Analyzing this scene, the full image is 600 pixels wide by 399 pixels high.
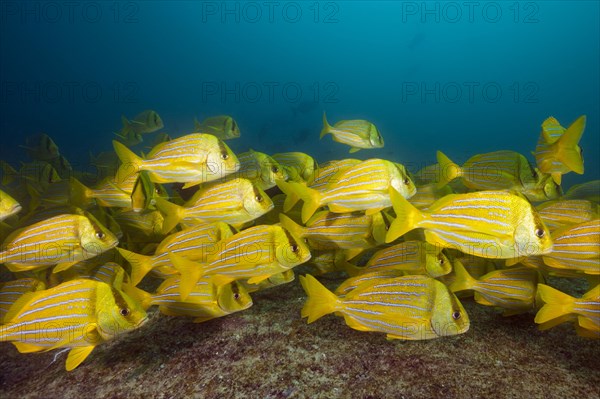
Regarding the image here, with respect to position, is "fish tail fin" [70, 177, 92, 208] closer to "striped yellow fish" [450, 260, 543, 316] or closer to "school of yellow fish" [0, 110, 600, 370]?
"school of yellow fish" [0, 110, 600, 370]

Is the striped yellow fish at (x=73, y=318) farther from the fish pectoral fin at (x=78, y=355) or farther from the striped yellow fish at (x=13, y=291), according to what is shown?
the striped yellow fish at (x=13, y=291)

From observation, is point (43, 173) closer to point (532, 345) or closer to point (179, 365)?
point (179, 365)

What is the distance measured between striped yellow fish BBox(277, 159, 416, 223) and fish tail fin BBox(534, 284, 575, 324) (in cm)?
140

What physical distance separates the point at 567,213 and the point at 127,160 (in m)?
4.78

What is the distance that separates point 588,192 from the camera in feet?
16.8

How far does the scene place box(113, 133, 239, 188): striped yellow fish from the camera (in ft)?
11.1

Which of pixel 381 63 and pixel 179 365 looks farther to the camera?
pixel 381 63

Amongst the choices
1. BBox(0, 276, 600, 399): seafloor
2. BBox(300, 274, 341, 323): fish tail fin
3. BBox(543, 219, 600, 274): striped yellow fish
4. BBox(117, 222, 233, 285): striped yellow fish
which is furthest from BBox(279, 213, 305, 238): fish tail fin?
BBox(543, 219, 600, 274): striped yellow fish

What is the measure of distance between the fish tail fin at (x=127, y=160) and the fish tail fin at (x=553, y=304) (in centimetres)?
381

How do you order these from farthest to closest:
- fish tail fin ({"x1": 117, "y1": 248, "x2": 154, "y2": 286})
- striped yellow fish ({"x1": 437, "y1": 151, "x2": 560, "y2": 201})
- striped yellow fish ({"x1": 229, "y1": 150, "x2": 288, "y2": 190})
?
1. striped yellow fish ({"x1": 229, "y1": 150, "x2": 288, "y2": 190})
2. striped yellow fish ({"x1": 437, "y1": 151, "x2": 560, "y2": 201})
3. fish tail fin ({"x1": 117, "y1": 248, "x2": 154, "y2": 286})

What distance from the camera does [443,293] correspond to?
2.49 metres

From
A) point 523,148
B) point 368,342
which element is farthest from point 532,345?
point 523,148

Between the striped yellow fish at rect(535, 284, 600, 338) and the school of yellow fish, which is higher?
the school of yellow fish

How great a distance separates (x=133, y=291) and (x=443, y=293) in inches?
105
